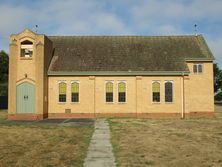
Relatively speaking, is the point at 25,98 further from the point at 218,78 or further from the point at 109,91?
the point at 218,78

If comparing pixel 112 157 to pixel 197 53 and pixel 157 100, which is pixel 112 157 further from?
pixel 197 53

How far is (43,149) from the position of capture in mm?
14180

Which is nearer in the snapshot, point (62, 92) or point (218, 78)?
point (62, 92)

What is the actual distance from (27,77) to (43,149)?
1876cm

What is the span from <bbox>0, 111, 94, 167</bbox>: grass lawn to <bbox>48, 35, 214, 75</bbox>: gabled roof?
15441mm

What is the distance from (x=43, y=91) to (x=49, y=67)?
11.1 feet

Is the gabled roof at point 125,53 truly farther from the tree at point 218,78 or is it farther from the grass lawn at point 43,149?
the tree at point 218,78

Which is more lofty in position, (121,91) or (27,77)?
(27,77)

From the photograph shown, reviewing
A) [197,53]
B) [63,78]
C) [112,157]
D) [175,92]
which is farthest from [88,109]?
[112,157]

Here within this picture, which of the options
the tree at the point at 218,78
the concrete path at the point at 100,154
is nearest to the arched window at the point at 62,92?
the concrete path at the point at 100,154

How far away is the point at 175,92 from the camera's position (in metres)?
33.8

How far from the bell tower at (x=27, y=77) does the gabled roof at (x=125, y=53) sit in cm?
216

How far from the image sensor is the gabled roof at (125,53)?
34.1 meters

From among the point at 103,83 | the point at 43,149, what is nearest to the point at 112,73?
the point at 103,83
